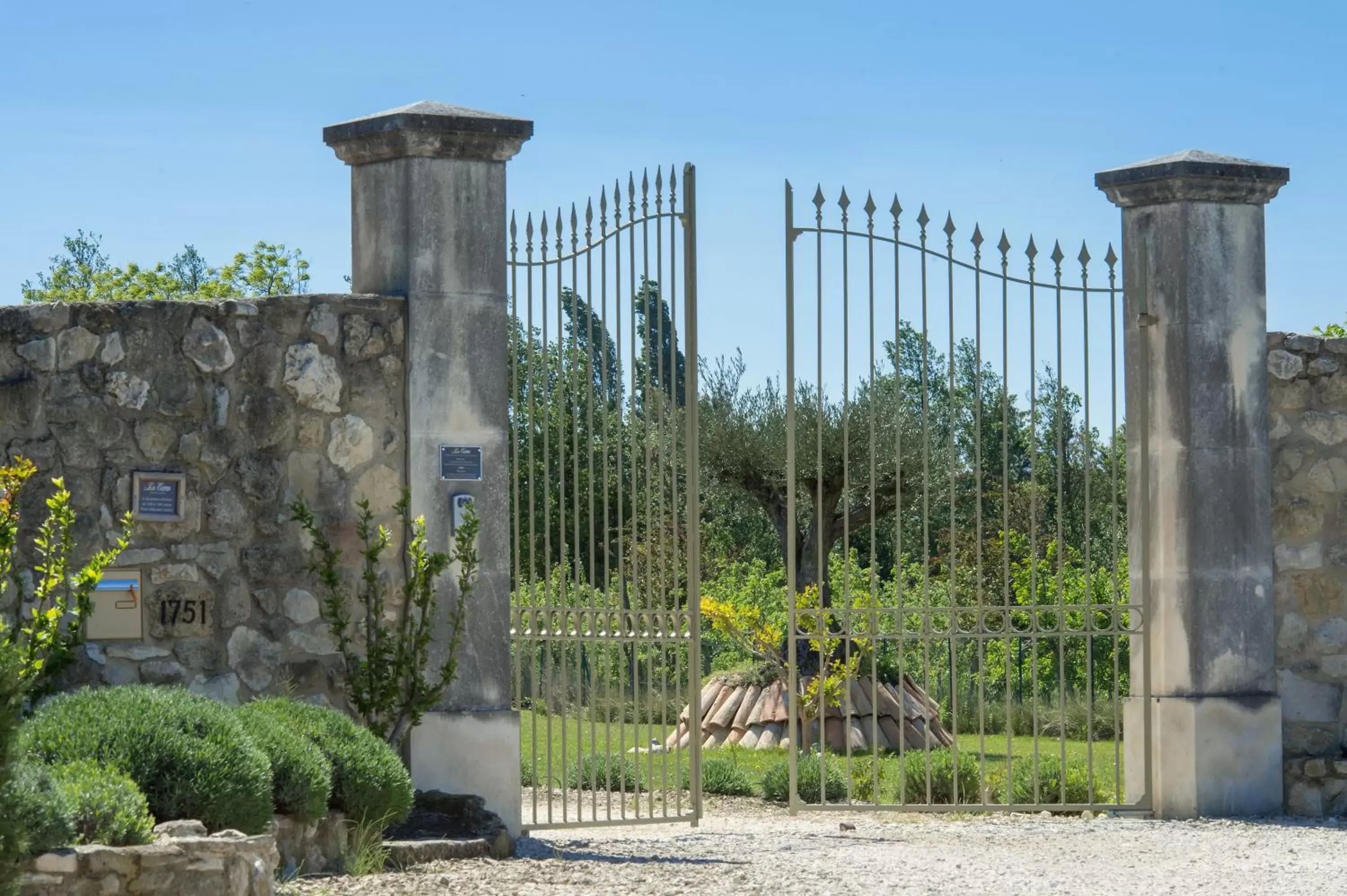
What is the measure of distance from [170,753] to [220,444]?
7.12 feet

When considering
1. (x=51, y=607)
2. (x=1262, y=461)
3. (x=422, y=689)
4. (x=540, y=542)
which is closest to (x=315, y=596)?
(x=422, y=689)

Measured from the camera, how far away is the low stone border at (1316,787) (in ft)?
30.2

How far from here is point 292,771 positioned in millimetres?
6734

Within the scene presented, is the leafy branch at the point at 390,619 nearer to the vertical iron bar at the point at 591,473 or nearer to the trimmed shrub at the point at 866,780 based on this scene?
the vertical iron bar at the point at 591,473

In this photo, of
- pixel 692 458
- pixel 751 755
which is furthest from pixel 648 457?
pixel 751 755

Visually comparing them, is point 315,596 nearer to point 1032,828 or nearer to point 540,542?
point 1032,828

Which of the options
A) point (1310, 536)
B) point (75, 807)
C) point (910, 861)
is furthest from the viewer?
point (1310, 536)

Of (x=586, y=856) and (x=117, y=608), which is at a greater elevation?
(x=117, y=608)

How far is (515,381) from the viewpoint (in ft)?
28.6

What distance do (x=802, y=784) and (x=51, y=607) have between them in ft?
17.1

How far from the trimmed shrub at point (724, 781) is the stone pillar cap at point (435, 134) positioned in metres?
4.64

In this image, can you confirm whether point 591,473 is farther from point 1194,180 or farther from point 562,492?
point 1194,180

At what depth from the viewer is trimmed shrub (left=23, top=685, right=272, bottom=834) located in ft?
20.1

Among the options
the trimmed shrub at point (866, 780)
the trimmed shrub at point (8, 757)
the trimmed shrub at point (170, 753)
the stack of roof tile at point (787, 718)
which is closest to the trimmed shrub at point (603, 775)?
the trimmed shrub at point (866, 780)
